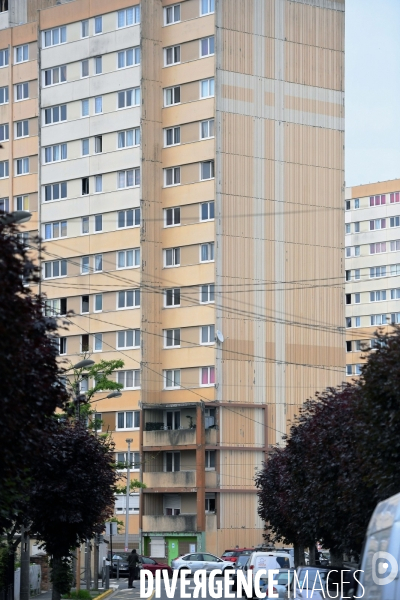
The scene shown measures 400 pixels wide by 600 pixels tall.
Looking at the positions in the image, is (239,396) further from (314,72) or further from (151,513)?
(314,72)

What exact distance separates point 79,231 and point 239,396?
55.3 ft

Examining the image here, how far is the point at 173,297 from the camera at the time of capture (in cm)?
8712

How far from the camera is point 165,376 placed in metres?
87.4

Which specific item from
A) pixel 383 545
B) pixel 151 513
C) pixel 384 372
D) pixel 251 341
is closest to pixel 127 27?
pixel 251 341

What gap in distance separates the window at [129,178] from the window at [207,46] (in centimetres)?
894

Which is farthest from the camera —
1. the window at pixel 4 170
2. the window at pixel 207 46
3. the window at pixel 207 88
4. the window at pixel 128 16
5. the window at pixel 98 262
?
the window at pixel 4 170

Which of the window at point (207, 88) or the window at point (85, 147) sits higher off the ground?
the window at point (207, 88)

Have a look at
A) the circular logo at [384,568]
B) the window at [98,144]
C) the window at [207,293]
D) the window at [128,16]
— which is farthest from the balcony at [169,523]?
the circular logo at [384,568]

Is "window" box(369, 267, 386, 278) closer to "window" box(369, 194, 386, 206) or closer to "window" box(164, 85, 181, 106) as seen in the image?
"window" box(369, 194, 386, 206)

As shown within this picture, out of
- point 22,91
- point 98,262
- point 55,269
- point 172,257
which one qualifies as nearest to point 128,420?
point 98,262

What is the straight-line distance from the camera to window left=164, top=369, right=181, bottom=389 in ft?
284

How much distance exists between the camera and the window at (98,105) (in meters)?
90.9

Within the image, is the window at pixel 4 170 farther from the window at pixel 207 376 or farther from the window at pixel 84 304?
the window at pixel 207 376

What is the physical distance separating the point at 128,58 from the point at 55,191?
10.8 meters
